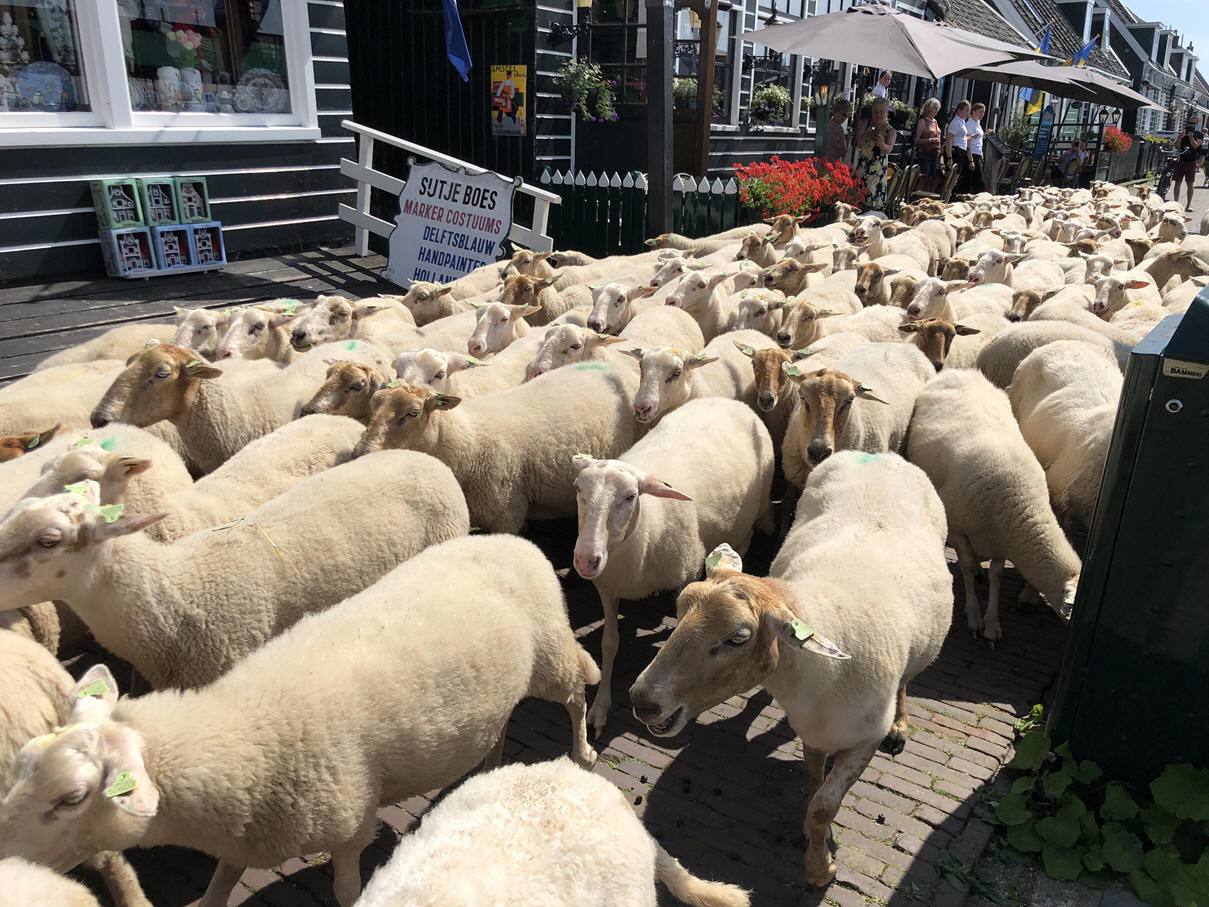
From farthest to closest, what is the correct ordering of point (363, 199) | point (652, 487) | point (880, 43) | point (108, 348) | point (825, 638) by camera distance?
1. point (880, 43)
2. point (363, 199)
3. point (108, 348)
4. point (652, 487)
5. point (825, 638)

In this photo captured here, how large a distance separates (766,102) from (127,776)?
60.9 feet

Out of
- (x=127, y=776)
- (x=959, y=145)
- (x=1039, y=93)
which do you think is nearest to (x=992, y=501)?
(x=127, y=776)

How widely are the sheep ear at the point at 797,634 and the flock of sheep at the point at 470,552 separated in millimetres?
15

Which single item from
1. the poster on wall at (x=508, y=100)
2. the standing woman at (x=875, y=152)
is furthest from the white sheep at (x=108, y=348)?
the standing woman at (x=875, y=152)

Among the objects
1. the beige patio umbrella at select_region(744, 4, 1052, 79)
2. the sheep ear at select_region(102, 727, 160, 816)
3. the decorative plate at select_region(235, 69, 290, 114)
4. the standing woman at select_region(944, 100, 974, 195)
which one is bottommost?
the sheep ear at select_region(102, 727, 160, 816)

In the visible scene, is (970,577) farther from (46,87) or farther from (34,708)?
(46,87)

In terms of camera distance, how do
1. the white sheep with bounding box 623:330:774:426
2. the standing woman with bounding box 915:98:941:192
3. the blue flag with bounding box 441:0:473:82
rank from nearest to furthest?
the white sheep with bounding box 623:330:774:426
the blue flag with bounding box 441:0:473:82
the standing woman with bounding box 915:98:941:192

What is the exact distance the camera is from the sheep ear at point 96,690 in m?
2.48

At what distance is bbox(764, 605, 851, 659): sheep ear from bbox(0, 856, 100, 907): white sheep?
2.09m

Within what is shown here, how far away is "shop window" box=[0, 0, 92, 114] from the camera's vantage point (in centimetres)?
771

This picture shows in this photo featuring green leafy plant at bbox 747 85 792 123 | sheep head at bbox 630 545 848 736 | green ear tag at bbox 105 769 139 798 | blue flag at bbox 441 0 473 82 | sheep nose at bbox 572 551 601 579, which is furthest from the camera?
green leafy plant at bbox 747 85 792 123

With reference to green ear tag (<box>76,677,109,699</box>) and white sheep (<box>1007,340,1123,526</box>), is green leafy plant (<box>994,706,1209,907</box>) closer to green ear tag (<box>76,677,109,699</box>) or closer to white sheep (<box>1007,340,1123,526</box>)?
white sheep (<box>1007,340,1123,526</box>)

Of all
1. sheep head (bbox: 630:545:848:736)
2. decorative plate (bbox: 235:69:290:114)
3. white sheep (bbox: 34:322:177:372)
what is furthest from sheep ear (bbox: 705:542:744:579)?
decorative plate (bbox: 235:69:290:114)

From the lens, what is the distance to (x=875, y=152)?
15.8 m
